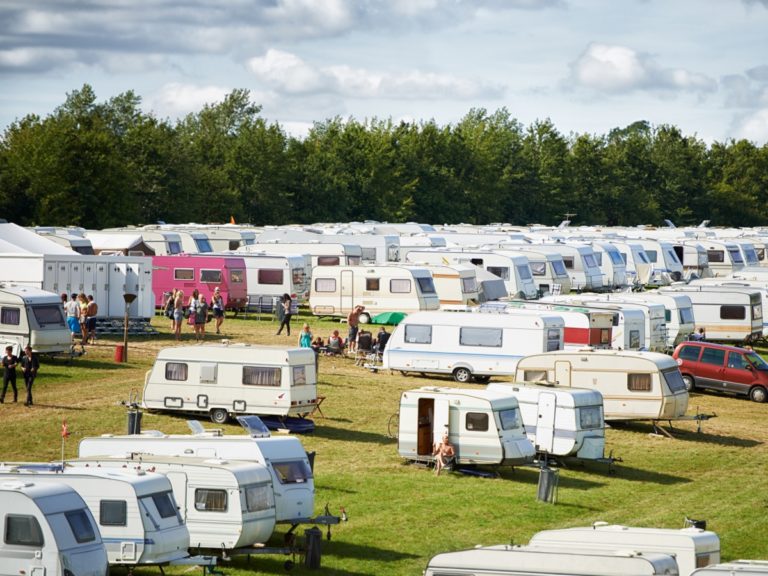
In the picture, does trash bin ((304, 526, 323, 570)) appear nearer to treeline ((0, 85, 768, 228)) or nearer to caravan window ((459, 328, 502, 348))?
caravan window ((459, 328, 502, 348))

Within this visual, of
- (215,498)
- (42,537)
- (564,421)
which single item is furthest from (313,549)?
(564,421)

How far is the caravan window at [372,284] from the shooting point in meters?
49.8

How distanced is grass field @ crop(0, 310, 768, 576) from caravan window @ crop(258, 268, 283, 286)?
12.0 meters

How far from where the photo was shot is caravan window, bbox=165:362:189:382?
104 feet

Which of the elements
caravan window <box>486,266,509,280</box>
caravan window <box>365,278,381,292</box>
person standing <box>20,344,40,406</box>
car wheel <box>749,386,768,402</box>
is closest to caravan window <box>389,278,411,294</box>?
caravan window <box>365,278,381,292</box>

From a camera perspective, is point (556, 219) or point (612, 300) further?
point (556, 219)

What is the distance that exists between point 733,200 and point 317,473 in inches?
4229

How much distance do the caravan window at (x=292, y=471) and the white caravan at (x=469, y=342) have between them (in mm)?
17247

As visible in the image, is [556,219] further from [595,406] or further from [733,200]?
[595,406]

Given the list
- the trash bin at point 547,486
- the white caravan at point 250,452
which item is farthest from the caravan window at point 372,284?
the white caravan at point 250,452

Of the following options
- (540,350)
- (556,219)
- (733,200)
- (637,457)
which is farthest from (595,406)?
(733,200)

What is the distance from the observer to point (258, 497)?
20.8 m

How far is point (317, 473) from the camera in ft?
90.4

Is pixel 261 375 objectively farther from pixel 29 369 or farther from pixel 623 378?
pixel 623 378
